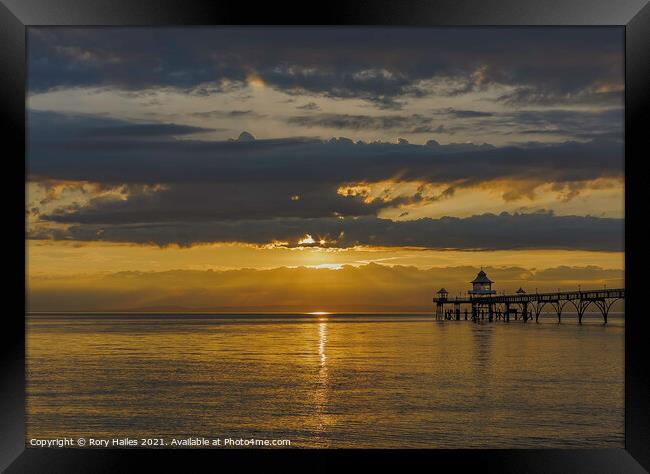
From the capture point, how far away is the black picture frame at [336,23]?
Answer: 5473 mm

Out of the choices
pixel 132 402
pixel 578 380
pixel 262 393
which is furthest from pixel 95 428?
pixel 578 380

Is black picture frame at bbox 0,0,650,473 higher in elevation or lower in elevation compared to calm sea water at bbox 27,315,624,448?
higher

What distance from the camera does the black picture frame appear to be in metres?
5.47

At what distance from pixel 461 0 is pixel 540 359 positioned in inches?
1140

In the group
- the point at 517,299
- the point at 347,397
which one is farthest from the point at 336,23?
the point at 517,299

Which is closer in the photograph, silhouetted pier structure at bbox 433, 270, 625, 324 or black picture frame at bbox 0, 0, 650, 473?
black picture frame at bbox 0, 0, 650, 473

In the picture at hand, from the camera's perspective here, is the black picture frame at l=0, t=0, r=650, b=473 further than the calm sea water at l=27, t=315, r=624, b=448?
No

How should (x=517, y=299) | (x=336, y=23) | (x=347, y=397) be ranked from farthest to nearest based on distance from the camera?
1. (x=517, y=299)
2. (x=347, y=397)
3. (x=336, y=23)

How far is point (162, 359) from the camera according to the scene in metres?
35.0

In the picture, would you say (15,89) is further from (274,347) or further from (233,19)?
(274,347)

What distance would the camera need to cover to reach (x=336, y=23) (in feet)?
18.6

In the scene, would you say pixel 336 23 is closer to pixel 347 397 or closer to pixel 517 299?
pixel 347 397

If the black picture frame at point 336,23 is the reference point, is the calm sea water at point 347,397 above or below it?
below

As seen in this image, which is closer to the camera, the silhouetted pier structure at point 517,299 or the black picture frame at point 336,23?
the black picture frame at point 336,23
